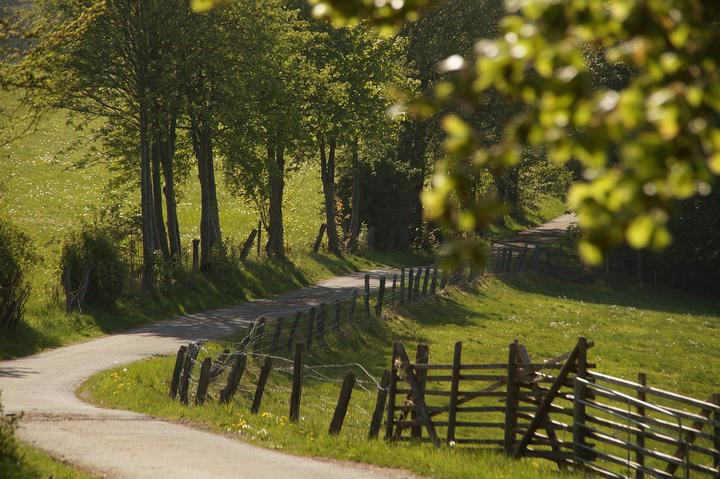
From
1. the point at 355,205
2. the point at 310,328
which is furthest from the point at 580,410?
the point at 355,205

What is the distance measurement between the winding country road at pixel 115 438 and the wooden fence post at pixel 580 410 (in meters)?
3.14

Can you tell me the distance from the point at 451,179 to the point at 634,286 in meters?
59.0

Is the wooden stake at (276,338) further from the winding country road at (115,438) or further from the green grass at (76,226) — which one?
the green grass at (76,226)

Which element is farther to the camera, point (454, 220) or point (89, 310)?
point (89, 310)

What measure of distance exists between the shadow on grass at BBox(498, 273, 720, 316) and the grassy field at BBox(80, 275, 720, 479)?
0.38ft

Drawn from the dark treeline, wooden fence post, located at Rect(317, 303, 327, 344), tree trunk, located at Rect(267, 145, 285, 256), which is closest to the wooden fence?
the dark treeline

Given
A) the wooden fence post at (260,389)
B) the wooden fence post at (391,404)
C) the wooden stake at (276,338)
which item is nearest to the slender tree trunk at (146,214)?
the wooden stake at (276,338)

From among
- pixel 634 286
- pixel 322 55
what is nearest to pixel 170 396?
pixel 322 55

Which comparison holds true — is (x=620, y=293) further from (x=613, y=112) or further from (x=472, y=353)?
(x=613, y=112)

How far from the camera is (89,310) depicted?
3020cm

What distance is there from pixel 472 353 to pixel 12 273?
46.4 ft

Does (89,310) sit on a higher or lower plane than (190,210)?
lower

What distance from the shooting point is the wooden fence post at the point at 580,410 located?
53.0 ft

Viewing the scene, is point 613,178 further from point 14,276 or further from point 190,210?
point 190,210
